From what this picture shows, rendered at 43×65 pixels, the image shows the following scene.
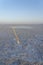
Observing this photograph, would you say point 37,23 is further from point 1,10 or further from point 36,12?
point 1,10

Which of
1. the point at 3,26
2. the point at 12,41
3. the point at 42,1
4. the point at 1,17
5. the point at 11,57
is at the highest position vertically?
the point at 42,1

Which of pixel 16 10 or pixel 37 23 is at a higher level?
pixel 16 10

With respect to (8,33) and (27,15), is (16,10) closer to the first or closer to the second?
(27,15)

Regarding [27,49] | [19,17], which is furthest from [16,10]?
[27,49]
